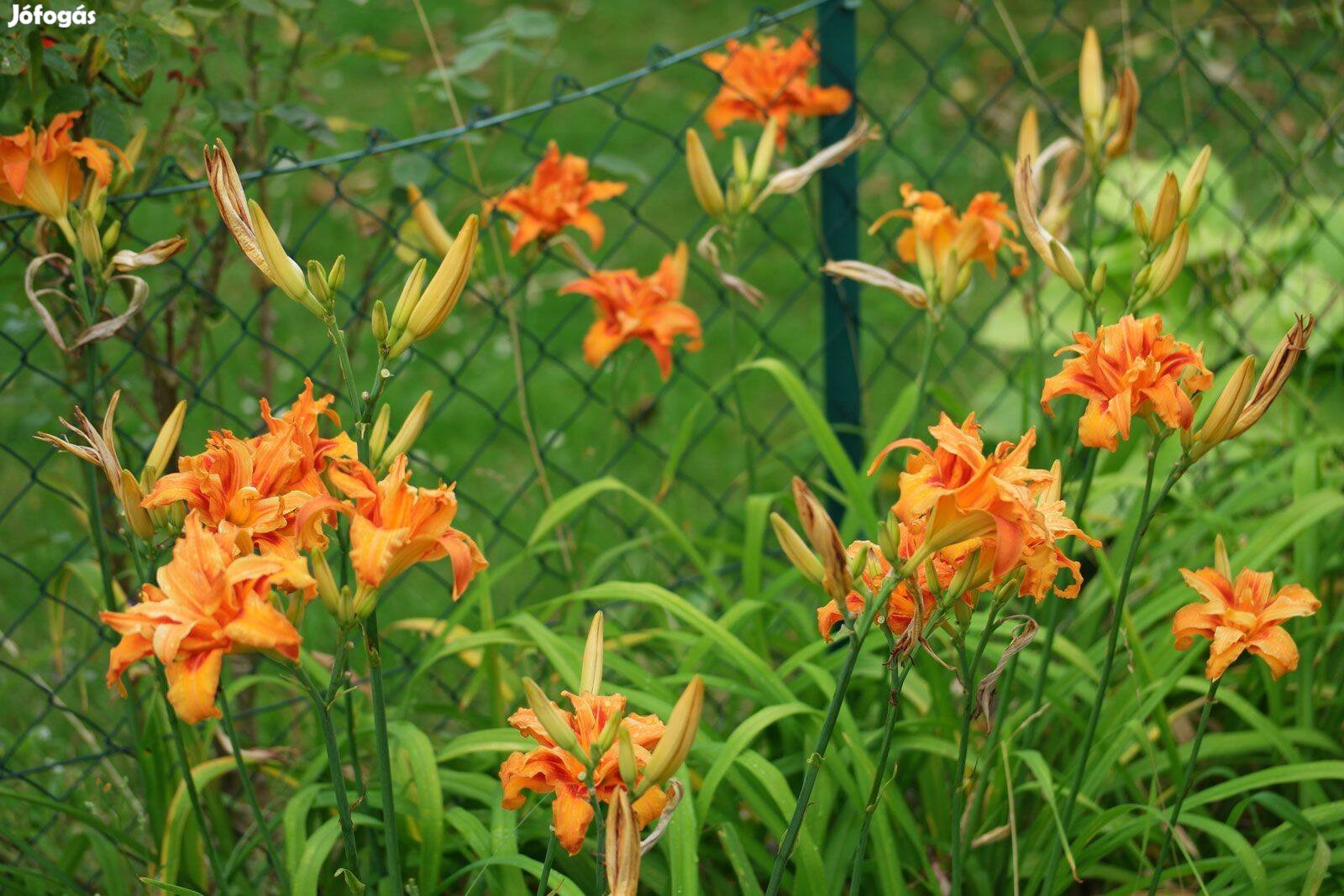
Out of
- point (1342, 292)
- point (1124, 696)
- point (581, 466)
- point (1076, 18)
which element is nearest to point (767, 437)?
point (581, 466)

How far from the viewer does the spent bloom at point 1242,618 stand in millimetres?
1163

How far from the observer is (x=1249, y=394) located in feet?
3.71

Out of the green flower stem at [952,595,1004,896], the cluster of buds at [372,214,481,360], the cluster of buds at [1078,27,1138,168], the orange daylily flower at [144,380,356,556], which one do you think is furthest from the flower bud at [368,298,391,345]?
the cluster of buds at [1078,27,1138,168]

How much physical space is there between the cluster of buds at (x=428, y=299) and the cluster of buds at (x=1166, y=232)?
714mm

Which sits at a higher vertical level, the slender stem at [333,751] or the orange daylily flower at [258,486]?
the orange daylily flower at [258,486]

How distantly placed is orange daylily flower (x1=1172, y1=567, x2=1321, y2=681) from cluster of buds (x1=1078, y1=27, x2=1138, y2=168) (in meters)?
0.70

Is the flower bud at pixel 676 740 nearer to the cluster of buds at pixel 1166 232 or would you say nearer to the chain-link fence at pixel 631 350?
the cluster of buds at pixel 1166 232

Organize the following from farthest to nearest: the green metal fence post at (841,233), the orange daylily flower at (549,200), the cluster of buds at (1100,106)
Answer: the green metal fence post at (841,233) < the orange daylily flower at (549,200) < the cluster of buds at (1100,106)

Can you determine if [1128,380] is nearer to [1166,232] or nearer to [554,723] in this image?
[1166,232]

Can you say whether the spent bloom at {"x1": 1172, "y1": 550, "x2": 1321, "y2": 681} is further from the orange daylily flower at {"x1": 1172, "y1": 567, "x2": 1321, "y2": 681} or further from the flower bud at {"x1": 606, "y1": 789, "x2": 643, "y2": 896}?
the flower bud at {"x1": 606, "y1": 789, "x2": 643, "y2": 896}

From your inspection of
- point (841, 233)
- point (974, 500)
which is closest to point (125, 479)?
point (974, 500)

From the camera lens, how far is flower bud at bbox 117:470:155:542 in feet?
3.67

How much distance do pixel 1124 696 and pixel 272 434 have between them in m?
1.22

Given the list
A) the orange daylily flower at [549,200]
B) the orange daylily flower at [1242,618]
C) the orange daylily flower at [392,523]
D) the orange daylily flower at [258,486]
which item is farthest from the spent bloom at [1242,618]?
the orange daylily flower at [549,200]
